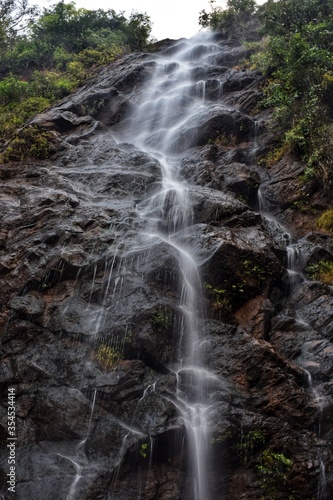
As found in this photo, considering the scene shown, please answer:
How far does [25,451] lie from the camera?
25.9 ft

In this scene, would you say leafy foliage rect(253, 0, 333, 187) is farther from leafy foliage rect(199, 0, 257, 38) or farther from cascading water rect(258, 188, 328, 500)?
leafy foliage rect(199, 0, 257, 38)

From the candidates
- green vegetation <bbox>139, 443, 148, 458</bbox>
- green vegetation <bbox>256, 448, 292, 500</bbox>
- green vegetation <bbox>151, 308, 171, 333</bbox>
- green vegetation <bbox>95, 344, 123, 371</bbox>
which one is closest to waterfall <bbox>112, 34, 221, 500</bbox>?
green vegetation <bbox>151, 308, 171, 333</bbox>

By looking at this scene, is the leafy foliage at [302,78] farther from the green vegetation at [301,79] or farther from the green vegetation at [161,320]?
the green vegetation at [161,320]

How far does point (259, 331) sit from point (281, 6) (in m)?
18.8

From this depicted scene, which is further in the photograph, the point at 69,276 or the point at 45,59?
the point at 45,59

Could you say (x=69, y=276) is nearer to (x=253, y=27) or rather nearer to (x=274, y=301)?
(x=274, y=301)

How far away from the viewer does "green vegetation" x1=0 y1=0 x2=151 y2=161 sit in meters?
24.1

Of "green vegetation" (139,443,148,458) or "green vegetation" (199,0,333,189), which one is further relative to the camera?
"green vegetation" (199,0,333,189)

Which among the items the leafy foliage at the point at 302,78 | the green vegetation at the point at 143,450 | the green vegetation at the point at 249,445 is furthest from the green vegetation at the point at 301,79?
the green vegetation at the point at 143,450

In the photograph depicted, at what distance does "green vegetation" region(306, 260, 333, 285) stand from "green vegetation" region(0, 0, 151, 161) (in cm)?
1687

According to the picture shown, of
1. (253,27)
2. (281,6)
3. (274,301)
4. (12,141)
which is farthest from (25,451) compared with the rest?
(253,27)

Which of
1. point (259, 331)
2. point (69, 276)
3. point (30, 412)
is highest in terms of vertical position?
point (69, 276)

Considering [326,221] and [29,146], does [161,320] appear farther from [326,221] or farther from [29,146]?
[29,146]

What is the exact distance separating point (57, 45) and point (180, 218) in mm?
24813
